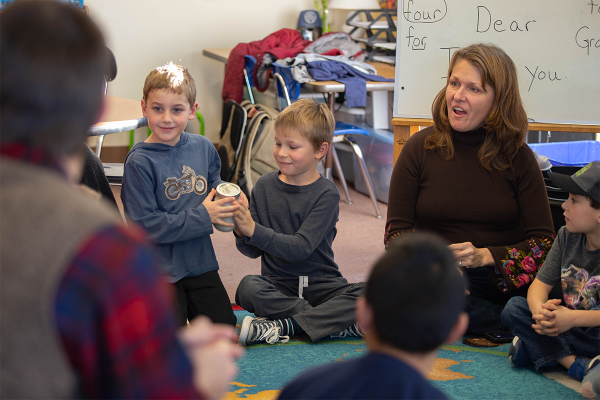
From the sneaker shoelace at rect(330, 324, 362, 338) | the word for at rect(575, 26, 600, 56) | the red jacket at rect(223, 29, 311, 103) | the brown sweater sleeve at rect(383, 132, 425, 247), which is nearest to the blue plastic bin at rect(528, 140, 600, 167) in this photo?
the word for at rect(575, 26, 600, 56)

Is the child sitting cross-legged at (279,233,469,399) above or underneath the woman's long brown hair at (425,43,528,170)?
underneath

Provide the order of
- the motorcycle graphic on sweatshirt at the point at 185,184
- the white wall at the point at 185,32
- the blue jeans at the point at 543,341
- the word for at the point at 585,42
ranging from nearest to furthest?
the blue jeans at the point at 543,341 → the motorcycle graphic on sweatshirt at the point at 185,184 → the word for at the point at 585,42 → the white wall at the point at 185,32

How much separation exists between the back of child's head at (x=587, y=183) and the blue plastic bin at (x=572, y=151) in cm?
105

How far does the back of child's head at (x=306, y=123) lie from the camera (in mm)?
1835

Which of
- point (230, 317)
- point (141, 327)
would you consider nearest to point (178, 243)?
→ point (230, 317)

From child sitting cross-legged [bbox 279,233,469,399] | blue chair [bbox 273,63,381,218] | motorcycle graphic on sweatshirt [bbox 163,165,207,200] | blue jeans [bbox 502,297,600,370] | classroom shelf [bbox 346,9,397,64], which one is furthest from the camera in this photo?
classroom shelf [bbox 346,9,397,64]

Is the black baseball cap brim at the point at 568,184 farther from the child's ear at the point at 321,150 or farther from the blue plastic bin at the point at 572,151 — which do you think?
the blue plastic bin at the point at 572,151

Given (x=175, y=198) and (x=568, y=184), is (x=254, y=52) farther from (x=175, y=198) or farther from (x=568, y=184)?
(x=568, y=184)

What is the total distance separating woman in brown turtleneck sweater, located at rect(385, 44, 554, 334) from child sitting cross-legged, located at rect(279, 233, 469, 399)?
1.04 meters

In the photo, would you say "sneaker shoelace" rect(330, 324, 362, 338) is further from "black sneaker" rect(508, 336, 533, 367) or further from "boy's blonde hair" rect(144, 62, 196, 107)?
"boy's blonde hair" rect(144, 62, 196, 107)

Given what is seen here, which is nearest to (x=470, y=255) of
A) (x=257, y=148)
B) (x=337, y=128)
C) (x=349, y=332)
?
(x=349, y=332)

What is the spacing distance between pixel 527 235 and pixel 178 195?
1.11 metres

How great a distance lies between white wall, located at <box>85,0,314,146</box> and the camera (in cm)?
423

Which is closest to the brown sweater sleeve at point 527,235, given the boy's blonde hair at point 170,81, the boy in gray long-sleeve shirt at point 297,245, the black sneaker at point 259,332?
the boy in gray long-sleeve shirt at point 297,245
